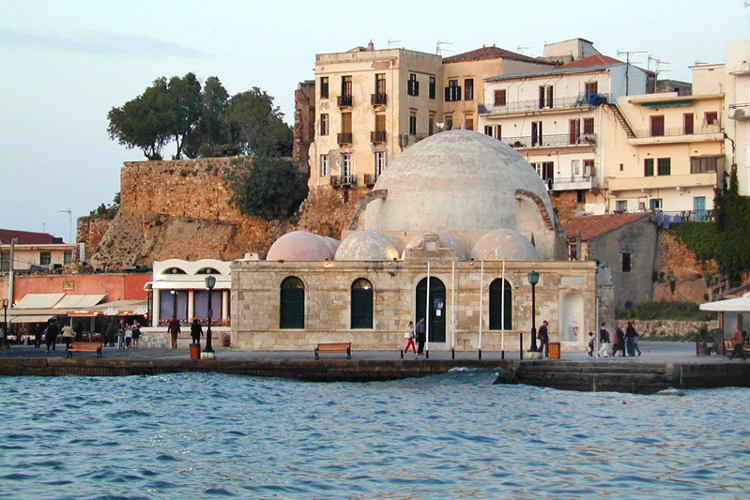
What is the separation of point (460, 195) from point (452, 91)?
25.0 meters

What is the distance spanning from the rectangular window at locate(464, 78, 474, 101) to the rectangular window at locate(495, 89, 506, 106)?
10.5 feet

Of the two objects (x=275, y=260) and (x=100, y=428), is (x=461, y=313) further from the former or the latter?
(x=100, y=428)

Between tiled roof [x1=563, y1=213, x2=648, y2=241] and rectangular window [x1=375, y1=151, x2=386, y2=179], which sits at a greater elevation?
rectangular window [x1=375, y1=151, x2=386, y2=179]

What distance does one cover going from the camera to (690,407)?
103ft

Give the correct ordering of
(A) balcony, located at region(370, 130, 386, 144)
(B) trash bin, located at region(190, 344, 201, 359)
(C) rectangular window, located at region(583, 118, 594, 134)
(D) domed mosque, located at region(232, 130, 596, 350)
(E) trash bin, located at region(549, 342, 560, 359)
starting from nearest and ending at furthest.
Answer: (E) trash bin, located at region(549, 342, 560, 359) < (B) trash bin, located at region(190, 344, 201, 359) < (D) domed mosque, located at region(232, 130, 596, 350) < (C) rectangular window, located at region(583, 118, 594, 134) < (A) balcony, located at region(370, 130, 386, 144)

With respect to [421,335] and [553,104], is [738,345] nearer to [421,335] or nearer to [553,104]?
[421,335]

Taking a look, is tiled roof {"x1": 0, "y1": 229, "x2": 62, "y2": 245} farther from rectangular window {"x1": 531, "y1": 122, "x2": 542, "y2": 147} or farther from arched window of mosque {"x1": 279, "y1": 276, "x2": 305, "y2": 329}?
arched window of mosque {"x1": 279, "y1": 276, "x2": 305, "y2": 329}

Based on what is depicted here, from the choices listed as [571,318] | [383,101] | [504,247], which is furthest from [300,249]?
[383,101]

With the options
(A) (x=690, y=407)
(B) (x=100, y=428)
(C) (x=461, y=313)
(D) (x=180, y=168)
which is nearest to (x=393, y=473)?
(B) (x=100, y=428)

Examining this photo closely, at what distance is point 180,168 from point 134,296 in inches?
668

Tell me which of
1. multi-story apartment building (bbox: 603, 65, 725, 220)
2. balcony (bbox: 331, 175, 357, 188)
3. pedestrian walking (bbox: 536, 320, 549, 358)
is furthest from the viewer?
balcony (bbox: 331, 175, 357, 188)

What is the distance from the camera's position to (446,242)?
42.2 meters

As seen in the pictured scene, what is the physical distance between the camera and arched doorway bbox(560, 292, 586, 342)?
40.8 metres

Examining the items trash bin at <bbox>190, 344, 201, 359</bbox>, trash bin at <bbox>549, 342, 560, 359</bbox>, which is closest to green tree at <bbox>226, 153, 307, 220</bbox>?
trash bin at <bbox>190, 344, 201, 359</bbox>
